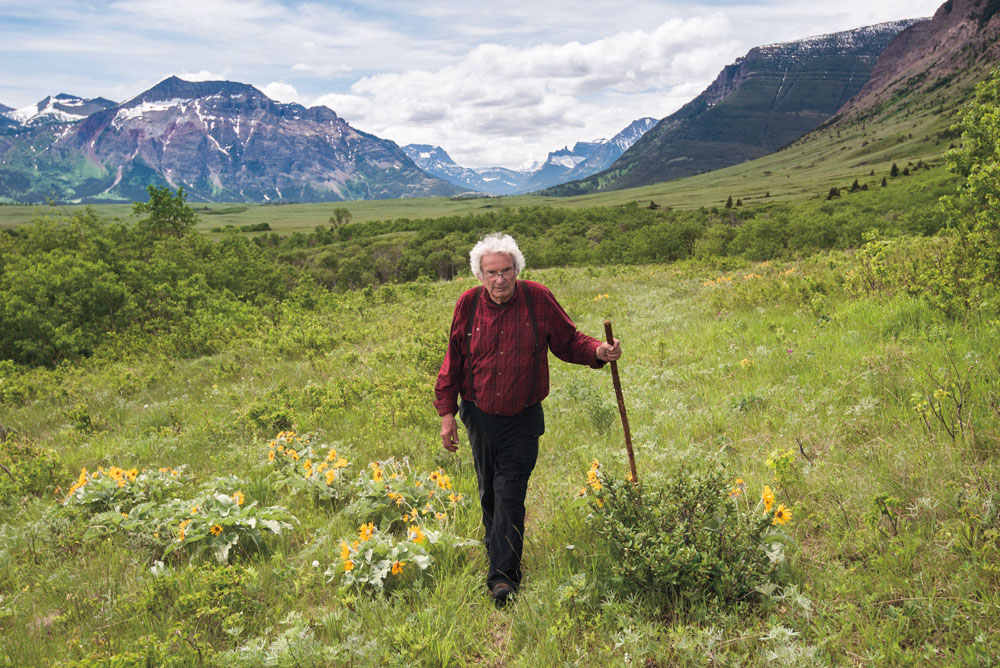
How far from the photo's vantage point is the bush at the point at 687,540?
332 centimetres

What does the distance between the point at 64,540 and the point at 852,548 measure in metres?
6.83

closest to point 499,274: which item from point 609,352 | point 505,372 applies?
point 505,372

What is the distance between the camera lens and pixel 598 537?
412 centimetres

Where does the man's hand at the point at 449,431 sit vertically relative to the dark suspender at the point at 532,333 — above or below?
below

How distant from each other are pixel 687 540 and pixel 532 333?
178 centimetres

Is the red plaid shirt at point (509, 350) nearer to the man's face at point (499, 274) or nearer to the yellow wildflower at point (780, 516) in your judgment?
the man's face at point (499, 274)

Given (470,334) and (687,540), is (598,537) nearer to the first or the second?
(687,540)

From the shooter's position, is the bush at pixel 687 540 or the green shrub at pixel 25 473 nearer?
the bush at pixel 687 540

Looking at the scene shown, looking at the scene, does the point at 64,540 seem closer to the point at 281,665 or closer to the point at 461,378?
the point at 281,665

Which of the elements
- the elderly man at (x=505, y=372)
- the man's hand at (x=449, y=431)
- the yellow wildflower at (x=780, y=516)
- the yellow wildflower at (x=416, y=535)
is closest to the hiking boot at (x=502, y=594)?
the elderly man at (x=505, y=372)

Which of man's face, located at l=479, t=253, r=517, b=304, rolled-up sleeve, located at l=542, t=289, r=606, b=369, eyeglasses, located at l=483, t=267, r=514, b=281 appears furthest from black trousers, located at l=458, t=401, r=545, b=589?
eyeglasses, located at l=483, t=267, r=514, b=281

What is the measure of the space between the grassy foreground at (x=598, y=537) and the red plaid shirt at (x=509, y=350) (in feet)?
3.60

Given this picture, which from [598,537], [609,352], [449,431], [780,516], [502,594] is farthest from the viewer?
[449,431]

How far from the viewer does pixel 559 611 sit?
350 centimetres
